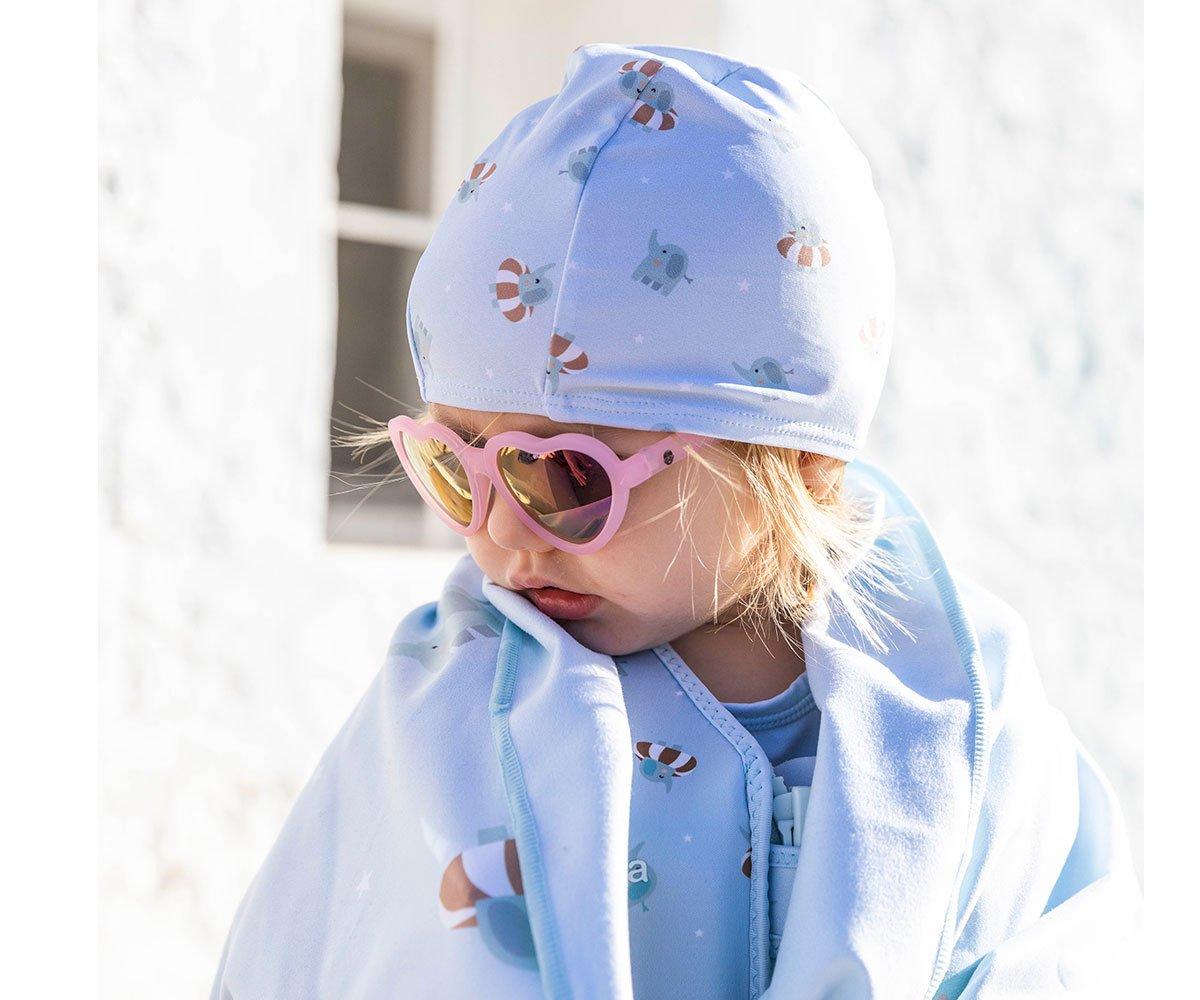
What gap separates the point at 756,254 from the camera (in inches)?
51.8

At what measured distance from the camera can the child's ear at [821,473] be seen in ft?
4.74

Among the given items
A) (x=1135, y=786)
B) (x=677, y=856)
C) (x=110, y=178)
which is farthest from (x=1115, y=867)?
(x=1135, y=786)

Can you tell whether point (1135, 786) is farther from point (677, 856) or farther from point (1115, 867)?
point (677, 856)

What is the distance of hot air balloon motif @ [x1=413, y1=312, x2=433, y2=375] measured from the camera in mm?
1431

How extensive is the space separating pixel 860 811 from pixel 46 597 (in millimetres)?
1693

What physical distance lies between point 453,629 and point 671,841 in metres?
0.35

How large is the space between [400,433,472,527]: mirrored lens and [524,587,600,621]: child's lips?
0.40 ft

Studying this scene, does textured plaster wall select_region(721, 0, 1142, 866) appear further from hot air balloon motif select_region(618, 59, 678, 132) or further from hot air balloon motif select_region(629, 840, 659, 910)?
hot air balloon motif select_region(629, 840, 659, 910)

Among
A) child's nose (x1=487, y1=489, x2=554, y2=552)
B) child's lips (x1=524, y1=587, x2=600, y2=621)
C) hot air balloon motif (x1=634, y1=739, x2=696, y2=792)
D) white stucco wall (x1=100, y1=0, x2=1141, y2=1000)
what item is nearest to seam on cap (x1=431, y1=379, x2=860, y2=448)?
child's nose (x1=487, y1=489, x2=554, y2=552)

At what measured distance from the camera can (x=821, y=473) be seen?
1.46m

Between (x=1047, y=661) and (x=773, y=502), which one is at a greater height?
(x=773, y=502)

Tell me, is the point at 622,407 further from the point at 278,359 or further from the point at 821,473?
the point at 278,359

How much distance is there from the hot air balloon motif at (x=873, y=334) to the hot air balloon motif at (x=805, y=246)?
10 centimetres

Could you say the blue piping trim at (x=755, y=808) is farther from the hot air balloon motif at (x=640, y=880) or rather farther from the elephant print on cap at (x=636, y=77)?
the elephant print on cap at (x=636, y=77)
